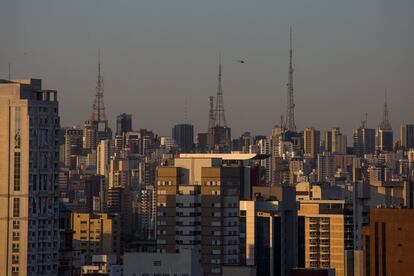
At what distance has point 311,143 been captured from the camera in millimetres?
72062

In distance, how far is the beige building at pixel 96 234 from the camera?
144ft

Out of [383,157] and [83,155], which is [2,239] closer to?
[383,157]

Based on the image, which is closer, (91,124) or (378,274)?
(378,274)

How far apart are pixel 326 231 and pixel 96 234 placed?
8.24m

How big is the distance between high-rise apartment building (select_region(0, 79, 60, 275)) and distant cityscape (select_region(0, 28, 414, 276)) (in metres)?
0.02

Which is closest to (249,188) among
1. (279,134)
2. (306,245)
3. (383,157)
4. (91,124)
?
(306,245)

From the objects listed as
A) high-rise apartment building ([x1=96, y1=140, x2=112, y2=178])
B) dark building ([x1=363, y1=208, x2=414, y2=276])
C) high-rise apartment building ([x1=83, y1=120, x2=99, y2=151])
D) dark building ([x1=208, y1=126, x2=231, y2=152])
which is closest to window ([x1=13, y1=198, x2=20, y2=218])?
dark building ([x1=363, y1=208, x2=414, y2=276])

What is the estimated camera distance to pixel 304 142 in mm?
70875

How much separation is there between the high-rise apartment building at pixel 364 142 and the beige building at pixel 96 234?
→ 47.8 ft

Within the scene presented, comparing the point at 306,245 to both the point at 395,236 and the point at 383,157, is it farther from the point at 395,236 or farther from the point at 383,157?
the point at 383,157

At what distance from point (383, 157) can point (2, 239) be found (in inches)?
1248

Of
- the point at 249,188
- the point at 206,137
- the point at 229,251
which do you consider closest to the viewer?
the point at 229,251

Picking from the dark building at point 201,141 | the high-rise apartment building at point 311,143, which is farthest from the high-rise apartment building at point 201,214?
the high-rise apartment building at point 311,143

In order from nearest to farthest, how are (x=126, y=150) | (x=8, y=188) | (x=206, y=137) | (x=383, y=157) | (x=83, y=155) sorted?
(x=8, y=188), (x=383, y=157), (x=206, y=137), (x=83, y=155), (x=126, y=150)
